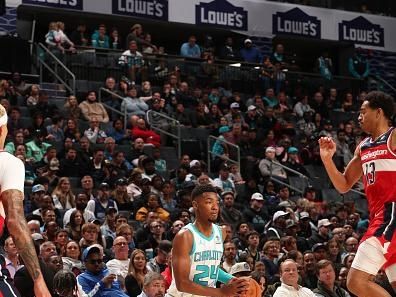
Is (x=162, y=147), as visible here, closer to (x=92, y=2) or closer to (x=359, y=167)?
(x=92, y=2)

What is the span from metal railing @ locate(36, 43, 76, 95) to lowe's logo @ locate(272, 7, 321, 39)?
7.88 metres

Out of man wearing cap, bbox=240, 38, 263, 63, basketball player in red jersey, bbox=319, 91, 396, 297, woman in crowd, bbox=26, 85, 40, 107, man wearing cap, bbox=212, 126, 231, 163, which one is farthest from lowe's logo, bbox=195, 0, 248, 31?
basketball player in red jersey, bbox=319, 91, 396, 297

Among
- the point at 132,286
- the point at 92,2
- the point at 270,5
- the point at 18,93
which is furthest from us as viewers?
the point at 270,5

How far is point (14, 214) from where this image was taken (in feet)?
15.9

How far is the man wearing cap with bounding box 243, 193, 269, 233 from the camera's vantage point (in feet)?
52.0

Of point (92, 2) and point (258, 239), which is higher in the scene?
point (92, 2)

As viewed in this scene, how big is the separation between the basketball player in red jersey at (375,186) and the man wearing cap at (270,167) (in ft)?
36.0

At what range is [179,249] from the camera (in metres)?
7.14

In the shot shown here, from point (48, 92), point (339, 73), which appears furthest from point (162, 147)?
point (339, 73)

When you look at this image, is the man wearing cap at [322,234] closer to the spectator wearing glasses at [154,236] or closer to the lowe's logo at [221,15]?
the spectator wearing glasses at [154,236]

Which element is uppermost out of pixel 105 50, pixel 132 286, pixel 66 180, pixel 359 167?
pixel 105 50

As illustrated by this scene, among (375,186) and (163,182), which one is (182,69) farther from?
(375,186)

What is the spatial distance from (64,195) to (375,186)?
25.5ft

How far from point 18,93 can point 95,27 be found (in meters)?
5.87
